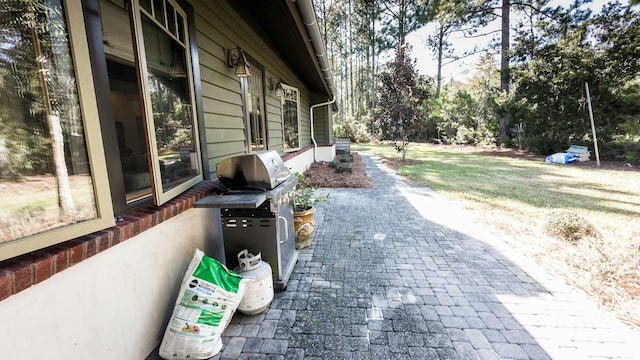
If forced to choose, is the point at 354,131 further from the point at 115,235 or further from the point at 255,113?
the point at 115,235

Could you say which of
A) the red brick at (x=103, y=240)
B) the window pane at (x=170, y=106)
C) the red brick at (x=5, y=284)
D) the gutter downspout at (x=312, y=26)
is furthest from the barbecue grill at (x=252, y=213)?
the gutter downspout at (x=312, y=26)

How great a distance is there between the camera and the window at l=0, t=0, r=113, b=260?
→ 3.37 feet

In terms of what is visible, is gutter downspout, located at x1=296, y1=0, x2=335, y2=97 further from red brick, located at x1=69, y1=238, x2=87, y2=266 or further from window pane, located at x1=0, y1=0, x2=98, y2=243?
red brick, located at x1=69, y1=238, x2=87, y2=266

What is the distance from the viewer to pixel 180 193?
2.05 m

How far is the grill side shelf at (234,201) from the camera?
6.01ft

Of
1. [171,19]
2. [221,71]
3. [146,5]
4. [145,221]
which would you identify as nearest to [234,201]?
[145,221]

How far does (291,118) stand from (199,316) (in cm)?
589

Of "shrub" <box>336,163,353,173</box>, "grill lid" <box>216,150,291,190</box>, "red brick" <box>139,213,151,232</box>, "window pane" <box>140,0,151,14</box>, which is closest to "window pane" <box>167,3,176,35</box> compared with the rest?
"window pane" <box>140,0,151,14</box>

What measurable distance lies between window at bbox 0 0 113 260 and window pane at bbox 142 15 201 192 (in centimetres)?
47

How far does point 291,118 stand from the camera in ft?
22.9

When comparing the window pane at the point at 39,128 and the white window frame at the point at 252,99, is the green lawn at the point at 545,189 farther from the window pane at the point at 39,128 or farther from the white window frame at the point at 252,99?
the window pane at the point at 39,128

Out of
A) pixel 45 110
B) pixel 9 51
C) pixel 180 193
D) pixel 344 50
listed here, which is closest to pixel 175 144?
pixel 180 193

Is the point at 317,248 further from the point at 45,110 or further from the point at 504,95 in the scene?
the point at 504,95

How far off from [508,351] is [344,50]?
24.8 m
